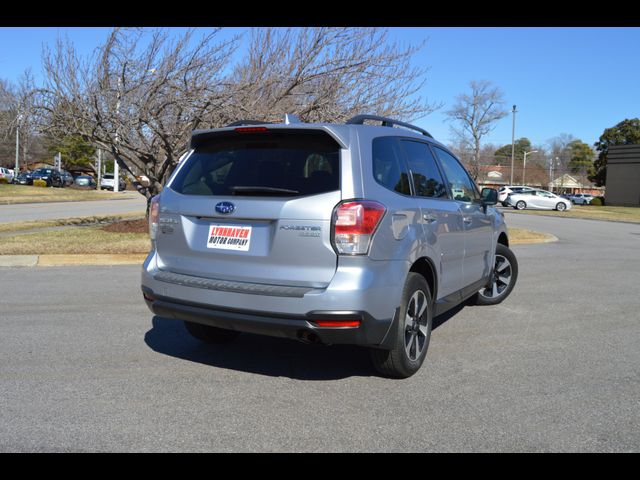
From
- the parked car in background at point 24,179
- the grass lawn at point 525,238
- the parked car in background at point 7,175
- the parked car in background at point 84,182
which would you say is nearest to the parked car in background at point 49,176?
the parked car in background at point 24,179

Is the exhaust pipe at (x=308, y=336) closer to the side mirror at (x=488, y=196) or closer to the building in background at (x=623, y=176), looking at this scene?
the side mirror at (x=488, y=196)

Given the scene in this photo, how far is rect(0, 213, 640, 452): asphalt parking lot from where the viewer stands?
11.6ft

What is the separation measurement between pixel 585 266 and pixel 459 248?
6526mm

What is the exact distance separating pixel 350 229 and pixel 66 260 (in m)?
8.08

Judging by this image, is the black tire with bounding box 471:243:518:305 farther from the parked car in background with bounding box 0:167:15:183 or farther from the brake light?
the parked car in background with bounding box 0:167:15:183

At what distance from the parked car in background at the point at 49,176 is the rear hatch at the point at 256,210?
2032 inches

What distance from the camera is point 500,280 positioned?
7648mm

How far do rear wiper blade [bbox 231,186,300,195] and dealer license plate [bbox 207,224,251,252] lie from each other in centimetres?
25

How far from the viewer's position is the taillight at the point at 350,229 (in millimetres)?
3973

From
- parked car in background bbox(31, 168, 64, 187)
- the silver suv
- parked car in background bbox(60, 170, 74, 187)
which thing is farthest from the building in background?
the silver suv

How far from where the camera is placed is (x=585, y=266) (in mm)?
11078

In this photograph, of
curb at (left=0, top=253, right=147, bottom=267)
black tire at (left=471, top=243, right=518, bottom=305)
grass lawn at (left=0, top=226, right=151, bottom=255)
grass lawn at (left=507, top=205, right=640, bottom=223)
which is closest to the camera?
black tire at (left=471, top=243, right=518, bottom=305)
